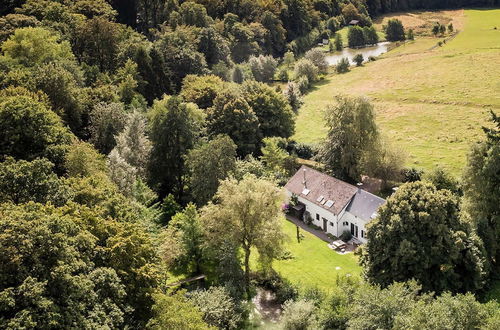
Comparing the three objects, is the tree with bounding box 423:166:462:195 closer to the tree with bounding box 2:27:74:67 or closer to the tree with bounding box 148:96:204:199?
the tree with bounding box 148:96:204:199

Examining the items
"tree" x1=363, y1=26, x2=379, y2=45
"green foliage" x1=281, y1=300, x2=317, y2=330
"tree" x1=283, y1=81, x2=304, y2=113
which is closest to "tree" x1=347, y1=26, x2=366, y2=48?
"tree" x1=363, y1=26, x2=379, y2=45

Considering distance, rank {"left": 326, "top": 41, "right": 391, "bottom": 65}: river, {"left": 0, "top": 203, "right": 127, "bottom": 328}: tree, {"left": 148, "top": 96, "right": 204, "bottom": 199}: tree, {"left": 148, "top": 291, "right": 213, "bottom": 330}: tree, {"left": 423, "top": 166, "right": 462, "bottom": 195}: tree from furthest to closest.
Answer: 1. {"left": 326, "top": 41, "right": 391, "bottom": 65}: river
2. {"left": 148, "top": 96, "right": 204, "bottom": 199}: tree
3. {"left": 423, "top": 166, "right": 462, "bottom": 195}: tree
4. {"left": 148, "top": 291, "right": 213, "bottom": 330}: tree
5. {"left": 0, "top": 203, "right": 127, "bottom": 328}: tree

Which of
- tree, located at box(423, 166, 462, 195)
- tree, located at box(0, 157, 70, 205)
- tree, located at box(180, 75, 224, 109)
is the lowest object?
tree, located at box(423, 166, 462, 195)

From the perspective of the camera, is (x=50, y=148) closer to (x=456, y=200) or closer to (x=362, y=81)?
(x=456, y=200)

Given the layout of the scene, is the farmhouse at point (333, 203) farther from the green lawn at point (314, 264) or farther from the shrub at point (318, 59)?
the shrub at point (318, 59)

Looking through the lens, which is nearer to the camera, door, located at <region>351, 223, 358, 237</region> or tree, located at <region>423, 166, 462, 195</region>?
door, located at <region>351, 223, 358, 237</region>

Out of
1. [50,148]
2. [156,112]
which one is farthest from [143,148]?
[50,148]

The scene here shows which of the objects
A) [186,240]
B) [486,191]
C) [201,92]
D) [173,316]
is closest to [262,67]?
[201,92]
